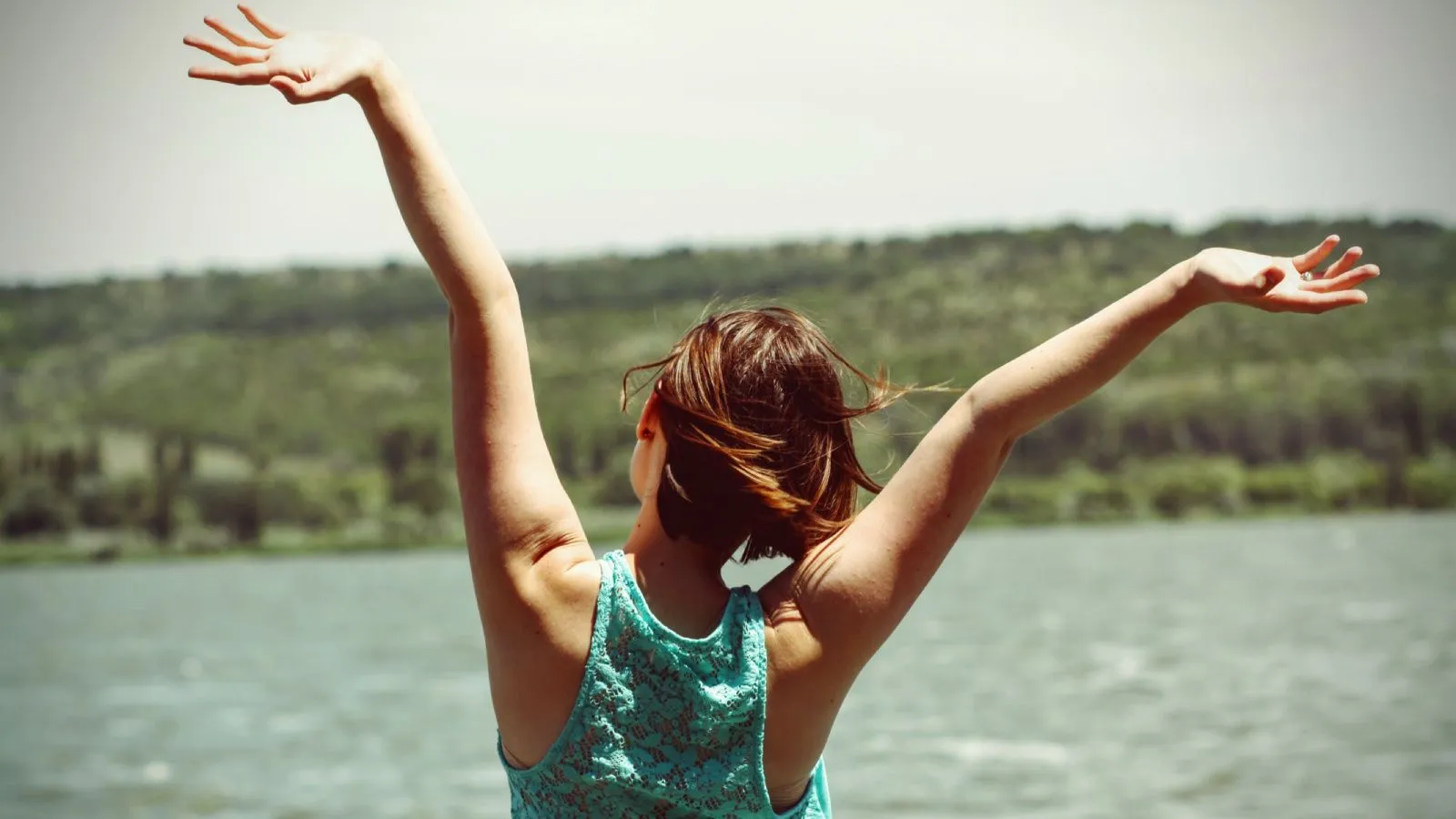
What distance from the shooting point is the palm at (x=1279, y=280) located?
5.47 feet

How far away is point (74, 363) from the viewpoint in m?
132

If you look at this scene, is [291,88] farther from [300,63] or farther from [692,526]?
[692,526]

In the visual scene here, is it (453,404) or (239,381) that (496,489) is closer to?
(453,404)

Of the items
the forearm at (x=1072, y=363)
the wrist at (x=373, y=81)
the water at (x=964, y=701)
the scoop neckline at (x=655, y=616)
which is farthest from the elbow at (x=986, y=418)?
the water at (x=964, y=701)

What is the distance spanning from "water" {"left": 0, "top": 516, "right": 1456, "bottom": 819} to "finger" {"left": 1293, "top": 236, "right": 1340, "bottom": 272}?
23.1m

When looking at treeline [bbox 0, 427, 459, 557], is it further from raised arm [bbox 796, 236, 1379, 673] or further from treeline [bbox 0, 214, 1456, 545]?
raised arm [bbox 796, 236, 1379, 673]

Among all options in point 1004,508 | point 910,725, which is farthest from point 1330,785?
point 1004,508

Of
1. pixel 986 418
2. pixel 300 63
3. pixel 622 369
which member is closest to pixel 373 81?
pixel 300 63

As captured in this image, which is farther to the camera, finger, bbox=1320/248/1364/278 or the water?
the water

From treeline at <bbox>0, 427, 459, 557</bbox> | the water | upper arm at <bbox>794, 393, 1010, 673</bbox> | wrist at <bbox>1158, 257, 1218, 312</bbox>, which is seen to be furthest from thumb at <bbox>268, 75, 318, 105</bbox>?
treeline at <bbox>0, 427, 459, 557</bbox>

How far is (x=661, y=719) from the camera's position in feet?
5.66

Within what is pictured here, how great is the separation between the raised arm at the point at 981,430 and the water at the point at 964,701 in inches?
914

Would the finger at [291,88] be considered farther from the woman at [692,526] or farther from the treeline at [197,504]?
the treeline at [197,504]

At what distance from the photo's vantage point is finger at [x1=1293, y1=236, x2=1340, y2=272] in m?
1.78
